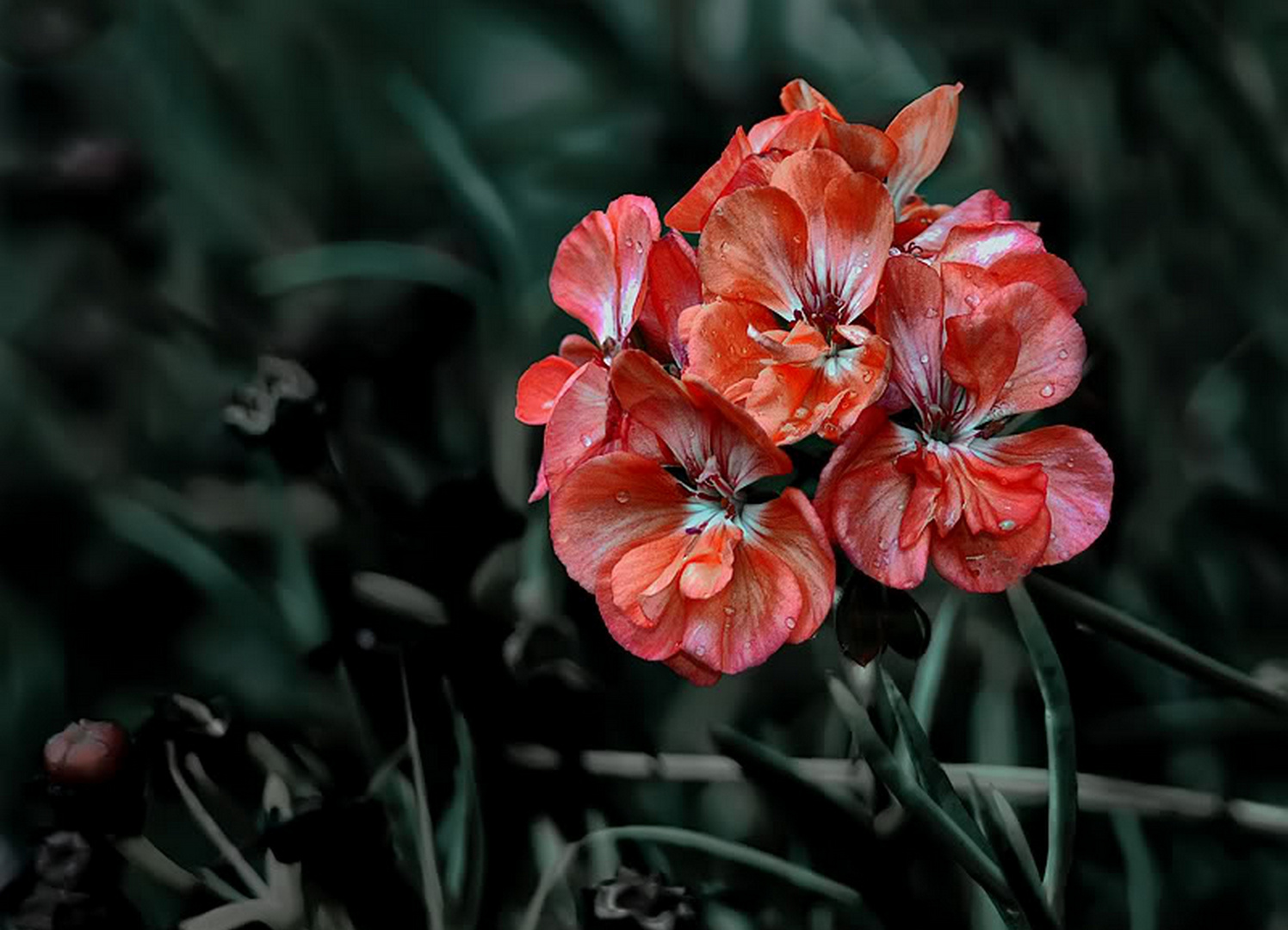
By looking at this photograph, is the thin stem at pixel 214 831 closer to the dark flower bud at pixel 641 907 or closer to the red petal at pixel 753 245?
the dark flower bud at pixel 641 907

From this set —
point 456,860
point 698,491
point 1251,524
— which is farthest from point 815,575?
point 1251,524

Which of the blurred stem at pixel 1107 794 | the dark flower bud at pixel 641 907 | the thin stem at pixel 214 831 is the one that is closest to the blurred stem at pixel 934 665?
the blurred stem at pixel 1107 794

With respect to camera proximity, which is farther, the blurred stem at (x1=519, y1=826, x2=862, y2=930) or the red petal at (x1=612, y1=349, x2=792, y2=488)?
the blurred stem at (x1=519, y1=826, x2=862, y2=930)

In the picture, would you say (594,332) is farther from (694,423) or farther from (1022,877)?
(1022,877)

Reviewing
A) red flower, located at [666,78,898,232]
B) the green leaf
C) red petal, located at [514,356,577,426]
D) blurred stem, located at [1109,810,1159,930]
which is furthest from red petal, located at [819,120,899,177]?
blurred stem, located at [1109,810,1159,930]

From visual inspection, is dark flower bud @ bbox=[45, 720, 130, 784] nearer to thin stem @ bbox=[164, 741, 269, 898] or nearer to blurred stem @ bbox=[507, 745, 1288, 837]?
thin stem @ bbox=[164, 741, 269, 898]

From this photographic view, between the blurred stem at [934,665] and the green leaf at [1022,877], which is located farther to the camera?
the blurred stem at [934,665]

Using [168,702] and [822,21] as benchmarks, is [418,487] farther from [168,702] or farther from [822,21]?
[822,21]
